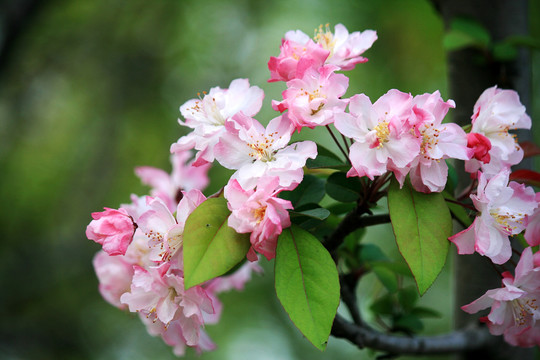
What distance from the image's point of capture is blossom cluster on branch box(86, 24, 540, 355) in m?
0.64

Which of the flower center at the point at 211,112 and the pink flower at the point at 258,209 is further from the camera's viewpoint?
the flower center at the point at 211,112

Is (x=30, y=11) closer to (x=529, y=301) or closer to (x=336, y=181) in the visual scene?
(x=336, y=181)

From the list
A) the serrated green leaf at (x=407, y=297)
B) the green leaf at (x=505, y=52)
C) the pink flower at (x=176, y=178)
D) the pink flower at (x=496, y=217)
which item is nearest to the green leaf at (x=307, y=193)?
the pink flower at (x=496, y=217)

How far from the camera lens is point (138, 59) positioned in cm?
518

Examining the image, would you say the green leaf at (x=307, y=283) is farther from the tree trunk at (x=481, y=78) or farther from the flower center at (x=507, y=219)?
the tree trunk at (x=481, y=78)

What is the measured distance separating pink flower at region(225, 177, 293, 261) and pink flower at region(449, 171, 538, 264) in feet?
0.77

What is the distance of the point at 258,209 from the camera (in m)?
0.64

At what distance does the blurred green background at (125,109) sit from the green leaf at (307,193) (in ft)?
11.2

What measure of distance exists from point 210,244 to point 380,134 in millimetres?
264

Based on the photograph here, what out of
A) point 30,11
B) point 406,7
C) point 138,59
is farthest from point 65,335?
point 406,7

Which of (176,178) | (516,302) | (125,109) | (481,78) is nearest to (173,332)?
(176,178)

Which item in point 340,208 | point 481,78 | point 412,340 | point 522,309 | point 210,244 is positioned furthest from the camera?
point 481,78

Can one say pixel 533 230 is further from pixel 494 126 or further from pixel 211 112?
pixel 211 112

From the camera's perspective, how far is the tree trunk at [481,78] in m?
1.31
